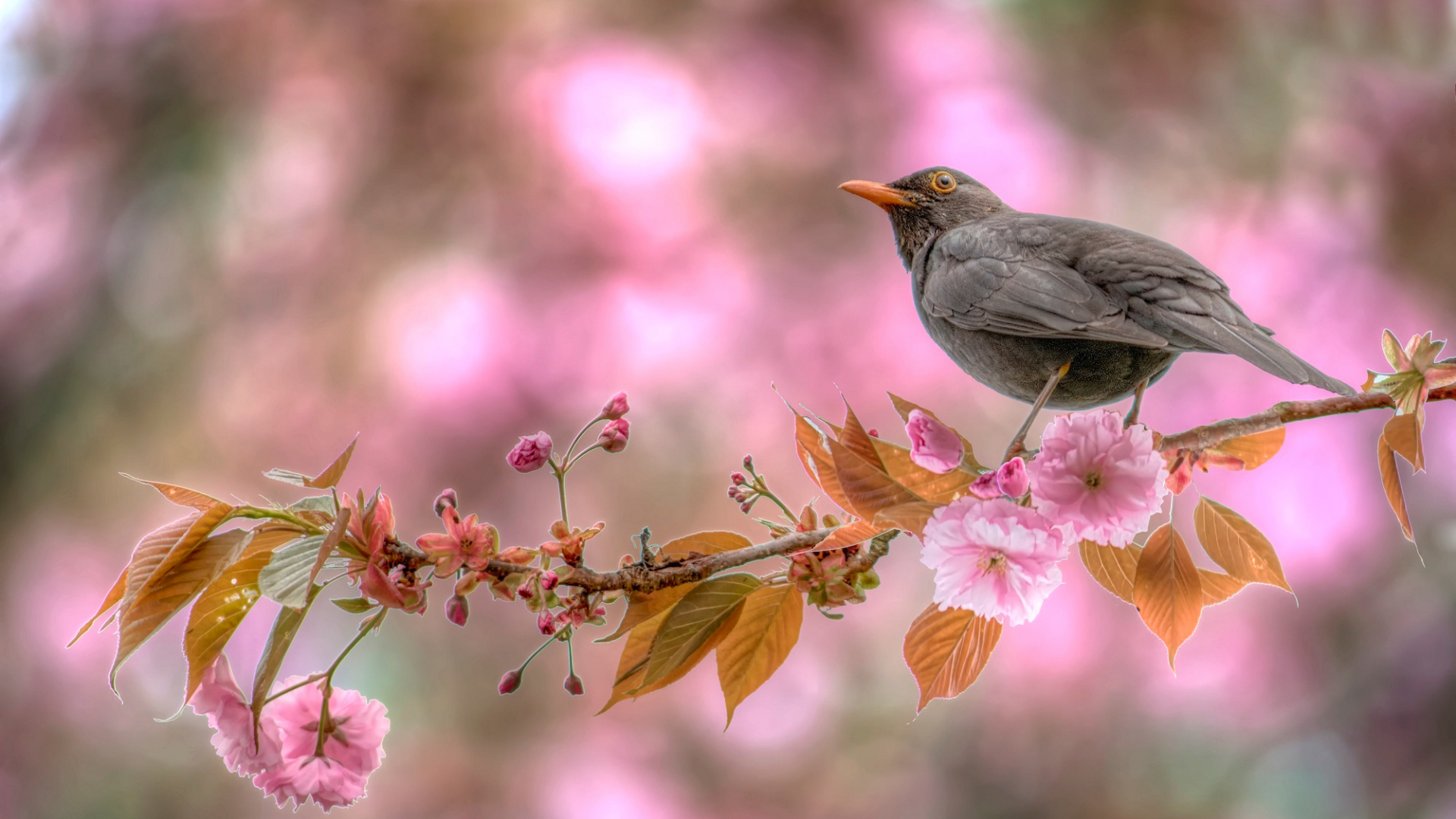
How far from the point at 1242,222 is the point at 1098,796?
4.56 ft

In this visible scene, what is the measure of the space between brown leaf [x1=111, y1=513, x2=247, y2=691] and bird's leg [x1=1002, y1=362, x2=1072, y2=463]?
0.51m

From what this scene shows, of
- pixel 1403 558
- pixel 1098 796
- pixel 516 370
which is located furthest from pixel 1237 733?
pixel 516 370

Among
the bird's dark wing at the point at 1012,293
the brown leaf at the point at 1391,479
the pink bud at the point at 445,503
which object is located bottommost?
the pink bud at the point at 445,503

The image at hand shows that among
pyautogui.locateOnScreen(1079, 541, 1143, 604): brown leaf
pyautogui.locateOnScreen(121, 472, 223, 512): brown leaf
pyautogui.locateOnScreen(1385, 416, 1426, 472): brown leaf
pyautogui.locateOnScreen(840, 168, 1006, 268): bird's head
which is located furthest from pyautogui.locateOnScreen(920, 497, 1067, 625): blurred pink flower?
pyautogui.locateOnScreen(840, 168, 1006, 268): bird's head

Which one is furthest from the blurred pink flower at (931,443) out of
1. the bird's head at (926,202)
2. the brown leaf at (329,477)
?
the bird's head at (926,202)

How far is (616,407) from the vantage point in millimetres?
752

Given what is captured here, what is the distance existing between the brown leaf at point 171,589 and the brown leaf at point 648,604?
24 cm

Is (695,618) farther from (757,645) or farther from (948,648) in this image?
(948,648)

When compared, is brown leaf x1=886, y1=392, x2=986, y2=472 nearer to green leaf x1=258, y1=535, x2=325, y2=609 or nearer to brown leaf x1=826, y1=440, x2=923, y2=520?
brown leaf x1=826, y1=440, x2=923, y2=520

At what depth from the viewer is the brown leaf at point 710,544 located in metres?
0.72

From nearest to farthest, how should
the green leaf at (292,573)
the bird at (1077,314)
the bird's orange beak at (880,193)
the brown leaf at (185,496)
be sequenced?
the green leaf at (292,573), the brown leaf at (185,496), the bird at (1077,314), the bird's orange beak at (880,193)

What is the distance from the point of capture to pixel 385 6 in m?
2.70

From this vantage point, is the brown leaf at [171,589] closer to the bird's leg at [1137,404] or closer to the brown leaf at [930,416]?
the brown leaf at [930,416]

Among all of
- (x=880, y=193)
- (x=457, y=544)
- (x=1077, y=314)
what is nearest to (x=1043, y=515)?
(x=1077, y=314)
